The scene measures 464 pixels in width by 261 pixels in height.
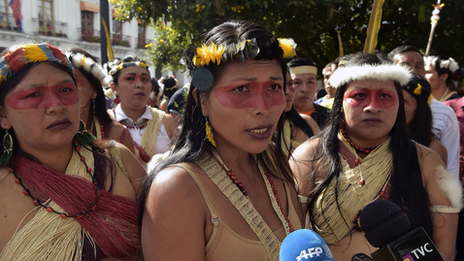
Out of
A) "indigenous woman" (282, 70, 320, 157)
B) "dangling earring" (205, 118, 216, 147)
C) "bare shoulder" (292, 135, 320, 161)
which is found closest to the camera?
"dangling earring" (205, 118, 216, 147)

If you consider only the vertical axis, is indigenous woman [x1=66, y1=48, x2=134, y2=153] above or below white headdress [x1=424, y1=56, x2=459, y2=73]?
below

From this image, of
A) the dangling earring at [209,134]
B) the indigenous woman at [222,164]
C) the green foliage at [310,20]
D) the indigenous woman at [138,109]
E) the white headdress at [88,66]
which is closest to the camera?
the indigenous woman at [222,164]

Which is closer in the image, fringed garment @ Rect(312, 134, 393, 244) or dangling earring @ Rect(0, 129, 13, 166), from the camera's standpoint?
dangling earring @ Rect(0, 129, 13, 166)

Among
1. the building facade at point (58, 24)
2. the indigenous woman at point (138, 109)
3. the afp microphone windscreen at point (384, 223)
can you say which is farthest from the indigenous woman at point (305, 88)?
the building facade at point (58, 24)

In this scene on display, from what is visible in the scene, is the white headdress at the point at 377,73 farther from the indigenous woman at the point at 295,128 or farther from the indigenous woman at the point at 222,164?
the indigenous woman at the point at 295,128

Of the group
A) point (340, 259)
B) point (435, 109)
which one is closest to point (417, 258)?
point (340, 259)

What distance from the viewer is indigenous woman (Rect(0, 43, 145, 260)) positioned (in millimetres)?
1617

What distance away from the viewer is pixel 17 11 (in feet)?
67.0

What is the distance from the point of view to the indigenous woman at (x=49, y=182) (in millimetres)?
1617

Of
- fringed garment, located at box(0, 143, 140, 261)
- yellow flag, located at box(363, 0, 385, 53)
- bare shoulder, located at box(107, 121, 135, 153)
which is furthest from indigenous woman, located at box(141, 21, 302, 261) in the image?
yellow flag, located at box(363, 0, 385, 53)

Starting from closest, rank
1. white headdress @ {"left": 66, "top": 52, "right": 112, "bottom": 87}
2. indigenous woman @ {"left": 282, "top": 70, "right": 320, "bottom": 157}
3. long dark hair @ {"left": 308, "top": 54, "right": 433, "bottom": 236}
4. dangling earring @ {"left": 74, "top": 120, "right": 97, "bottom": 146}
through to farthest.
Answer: dangling earring @ {"left": 74, "top": 120, "right": 97, "bottom": 146}, long dark hair @ {"left": 308, "top": 54, "right": 433, "bottom": 236}, white headdress @ {"left": 66, "top": 52, "right": 112, "bottom": 87}, indigenous woman @ {"left": 282, "top": 70, "right": 320, "bottom": 157}

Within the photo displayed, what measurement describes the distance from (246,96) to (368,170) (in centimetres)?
121

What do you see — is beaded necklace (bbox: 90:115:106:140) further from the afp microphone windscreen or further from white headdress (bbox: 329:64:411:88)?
the afp microphone windscreen

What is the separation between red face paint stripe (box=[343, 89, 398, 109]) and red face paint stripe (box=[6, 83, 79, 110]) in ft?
5.77
